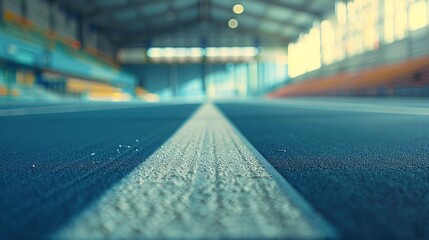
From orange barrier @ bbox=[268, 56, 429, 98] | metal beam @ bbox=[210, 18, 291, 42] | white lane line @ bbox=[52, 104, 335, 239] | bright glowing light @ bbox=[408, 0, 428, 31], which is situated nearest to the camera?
white lane line @ bbox=[52, 104, 335, 239]

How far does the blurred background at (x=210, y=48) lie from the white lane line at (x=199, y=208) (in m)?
10.5

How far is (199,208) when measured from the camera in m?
0.59

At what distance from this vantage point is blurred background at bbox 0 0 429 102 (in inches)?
482

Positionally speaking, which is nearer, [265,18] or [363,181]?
[363,181]

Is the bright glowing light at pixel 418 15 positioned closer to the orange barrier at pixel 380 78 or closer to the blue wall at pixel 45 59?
the orange barrier at pixel 380 78

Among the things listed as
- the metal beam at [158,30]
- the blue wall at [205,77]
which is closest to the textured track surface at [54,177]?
the metal beam at [158,30]

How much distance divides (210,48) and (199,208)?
2751 cm

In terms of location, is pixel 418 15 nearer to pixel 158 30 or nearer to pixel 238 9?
pixel 238 9

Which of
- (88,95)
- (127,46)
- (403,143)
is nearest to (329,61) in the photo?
(88,95)

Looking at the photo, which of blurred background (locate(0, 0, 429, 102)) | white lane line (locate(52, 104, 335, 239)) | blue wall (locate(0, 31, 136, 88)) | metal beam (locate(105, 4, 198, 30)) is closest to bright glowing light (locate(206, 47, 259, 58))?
blurred background (locate(0, 0, 429, 102))

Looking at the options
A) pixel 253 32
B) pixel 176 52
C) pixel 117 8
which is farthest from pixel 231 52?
pixel 117 8

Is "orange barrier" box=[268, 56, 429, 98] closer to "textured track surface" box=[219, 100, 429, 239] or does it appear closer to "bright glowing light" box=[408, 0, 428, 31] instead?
"bright glowing light" box=[408, 0, 428, 31]

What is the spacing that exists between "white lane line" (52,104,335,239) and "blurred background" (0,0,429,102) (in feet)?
34.4

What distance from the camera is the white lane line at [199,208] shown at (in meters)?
0.48
